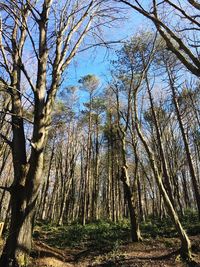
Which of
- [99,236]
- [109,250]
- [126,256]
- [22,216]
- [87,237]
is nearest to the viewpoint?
[22,216]

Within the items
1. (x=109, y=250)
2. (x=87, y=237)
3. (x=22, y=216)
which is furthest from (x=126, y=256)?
(x=87, y=237)

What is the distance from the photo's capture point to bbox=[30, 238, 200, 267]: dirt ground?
7477 millimetres

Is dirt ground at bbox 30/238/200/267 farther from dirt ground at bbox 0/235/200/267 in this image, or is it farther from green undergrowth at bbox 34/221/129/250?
green undergrowth at bbox 34/221/129/250

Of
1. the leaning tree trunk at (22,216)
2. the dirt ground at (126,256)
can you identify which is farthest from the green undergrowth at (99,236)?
the leaning tree trunk at (22,216)

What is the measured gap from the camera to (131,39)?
43.2 ft

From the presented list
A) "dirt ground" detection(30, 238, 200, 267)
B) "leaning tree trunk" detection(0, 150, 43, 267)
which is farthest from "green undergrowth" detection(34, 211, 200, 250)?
"leaning tree trunk" detection(0, 150, 43, 267)

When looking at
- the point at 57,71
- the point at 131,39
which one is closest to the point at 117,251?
the point at 57,71

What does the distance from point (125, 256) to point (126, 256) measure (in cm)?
3

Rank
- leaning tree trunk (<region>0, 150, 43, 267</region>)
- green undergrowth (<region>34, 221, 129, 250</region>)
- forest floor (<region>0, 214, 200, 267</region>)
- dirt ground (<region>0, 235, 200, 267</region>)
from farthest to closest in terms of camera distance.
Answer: green undergrowth (<region>34, 221, 129, 250</region>) → forest floor (<region>0, 214, 200, 267</region>) → dirt ground (<region>0, 235, 200, 267</region>) → leaning tree trunk (<region>0, 150, 43, 267</region>)

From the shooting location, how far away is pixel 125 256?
8383 mm

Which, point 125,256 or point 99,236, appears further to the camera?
point 99,236

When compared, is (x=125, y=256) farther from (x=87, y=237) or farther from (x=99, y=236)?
(x=87, y=237)

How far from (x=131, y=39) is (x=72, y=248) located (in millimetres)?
9400

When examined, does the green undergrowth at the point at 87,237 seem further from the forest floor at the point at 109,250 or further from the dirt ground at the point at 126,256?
the dirt ground at the point at 126,256
